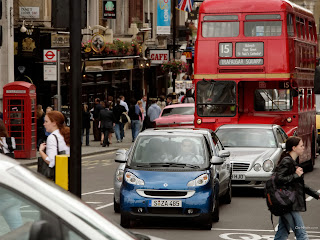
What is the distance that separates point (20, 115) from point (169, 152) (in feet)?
44.1

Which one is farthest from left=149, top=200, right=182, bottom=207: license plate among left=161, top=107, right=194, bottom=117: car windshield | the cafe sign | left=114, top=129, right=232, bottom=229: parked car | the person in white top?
the cafe sign

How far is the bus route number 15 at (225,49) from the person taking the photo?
22.7 metres

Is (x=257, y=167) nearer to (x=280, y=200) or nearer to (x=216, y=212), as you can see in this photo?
(x=216, y=212)

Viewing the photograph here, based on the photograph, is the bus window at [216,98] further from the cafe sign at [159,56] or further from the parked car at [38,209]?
the cafe sign at [159,56]

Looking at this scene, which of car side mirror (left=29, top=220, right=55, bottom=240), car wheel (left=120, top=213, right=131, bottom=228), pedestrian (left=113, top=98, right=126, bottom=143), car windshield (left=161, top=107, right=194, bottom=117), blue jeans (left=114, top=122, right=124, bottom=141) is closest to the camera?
car side mirror (left=29, top=220, right=55, bottom=240)

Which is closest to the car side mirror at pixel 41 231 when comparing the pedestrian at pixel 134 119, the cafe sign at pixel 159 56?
the pedestrian at pixel 134 119

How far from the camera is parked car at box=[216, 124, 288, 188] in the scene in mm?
17969

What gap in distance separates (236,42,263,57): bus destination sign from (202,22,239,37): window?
0.34 metres

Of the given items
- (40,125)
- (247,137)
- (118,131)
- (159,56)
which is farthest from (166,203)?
(159,56)

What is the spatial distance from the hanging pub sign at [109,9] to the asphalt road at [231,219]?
24336mm

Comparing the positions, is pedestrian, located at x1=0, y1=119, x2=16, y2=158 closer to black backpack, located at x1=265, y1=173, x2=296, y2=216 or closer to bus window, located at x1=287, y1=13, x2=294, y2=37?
black backpack, located at x1=265, y1=173, x2=296, y2=216

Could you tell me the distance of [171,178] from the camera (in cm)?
1364

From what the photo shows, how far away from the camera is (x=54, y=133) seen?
11516 millimetres

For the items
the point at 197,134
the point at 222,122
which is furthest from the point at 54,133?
the point at 222,122
